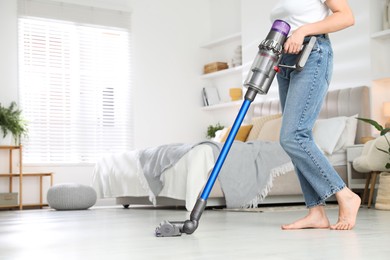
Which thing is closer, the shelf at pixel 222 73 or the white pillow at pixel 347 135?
the white pillow at pixel 347 135

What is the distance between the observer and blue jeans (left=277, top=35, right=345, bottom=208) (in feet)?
8.44

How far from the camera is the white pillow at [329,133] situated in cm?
528

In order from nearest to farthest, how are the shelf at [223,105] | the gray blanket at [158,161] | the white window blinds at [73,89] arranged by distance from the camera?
the gray blanket at [158,161], the white window blinds at [73,89], the shelf at [223,105]

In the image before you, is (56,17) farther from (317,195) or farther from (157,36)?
(317,195)

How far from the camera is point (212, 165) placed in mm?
4629

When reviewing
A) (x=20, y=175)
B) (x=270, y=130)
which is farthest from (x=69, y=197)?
(x=270, y=130)

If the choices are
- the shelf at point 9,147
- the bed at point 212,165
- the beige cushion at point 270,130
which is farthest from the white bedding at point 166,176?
the shelf at point 9,147

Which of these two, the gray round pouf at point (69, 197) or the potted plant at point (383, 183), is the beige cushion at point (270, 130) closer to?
the potted plant at point (383, 183)

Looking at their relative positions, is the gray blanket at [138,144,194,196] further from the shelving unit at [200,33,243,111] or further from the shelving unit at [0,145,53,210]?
the shelving unit at [200,33,243,111]

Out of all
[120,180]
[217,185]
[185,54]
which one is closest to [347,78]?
[217,185]

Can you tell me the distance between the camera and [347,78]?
232 inches

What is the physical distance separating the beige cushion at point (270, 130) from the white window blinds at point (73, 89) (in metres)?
2.49

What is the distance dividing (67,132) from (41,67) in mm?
839

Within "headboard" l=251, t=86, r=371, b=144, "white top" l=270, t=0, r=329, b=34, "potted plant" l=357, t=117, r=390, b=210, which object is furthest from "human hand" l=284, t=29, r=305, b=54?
"headboard" l=251, t=86, r=371, b=144
